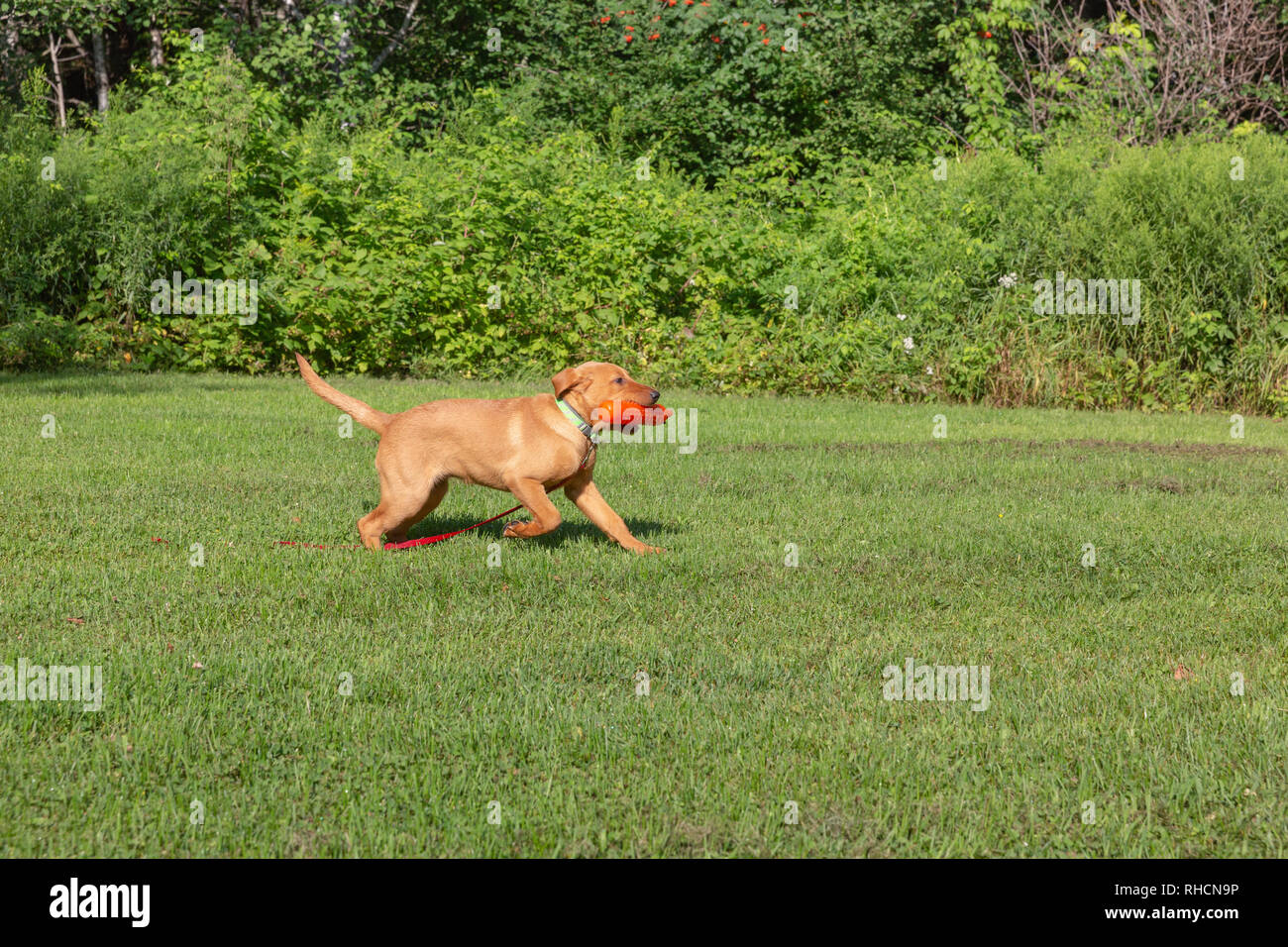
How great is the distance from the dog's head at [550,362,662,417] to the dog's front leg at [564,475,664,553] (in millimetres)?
414

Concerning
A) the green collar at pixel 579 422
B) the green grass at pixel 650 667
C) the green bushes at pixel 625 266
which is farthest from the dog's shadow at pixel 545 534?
the green bushes at pixel 625 266

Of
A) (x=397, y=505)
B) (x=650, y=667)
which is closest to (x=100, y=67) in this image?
(x=397, y=505)

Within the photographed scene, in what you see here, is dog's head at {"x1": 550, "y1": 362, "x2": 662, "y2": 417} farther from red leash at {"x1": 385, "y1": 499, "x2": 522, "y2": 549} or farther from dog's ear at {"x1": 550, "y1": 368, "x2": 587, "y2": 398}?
red leash at {"x1": 385, "y1": 499, "x2": 522, "y2": 549}

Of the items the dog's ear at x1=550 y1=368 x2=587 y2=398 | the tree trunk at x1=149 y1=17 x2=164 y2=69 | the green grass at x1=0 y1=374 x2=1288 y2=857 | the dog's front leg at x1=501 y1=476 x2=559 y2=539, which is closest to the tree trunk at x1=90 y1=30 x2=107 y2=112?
the tree trunk at x1=149 y1=17 x2=164 y2=69

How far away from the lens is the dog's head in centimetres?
611

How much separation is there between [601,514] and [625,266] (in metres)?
9.52

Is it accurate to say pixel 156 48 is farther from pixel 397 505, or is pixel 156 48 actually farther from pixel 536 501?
pixel 536 501

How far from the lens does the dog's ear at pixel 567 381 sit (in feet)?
20.0

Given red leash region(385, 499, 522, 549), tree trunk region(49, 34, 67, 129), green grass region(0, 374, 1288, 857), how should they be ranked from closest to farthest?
green grass region(0, 374, 1288, 857) < red leash region(385, 499, 522, 549) < tree trunk region(49, 34, 67, 129)

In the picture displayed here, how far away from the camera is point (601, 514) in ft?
20.5

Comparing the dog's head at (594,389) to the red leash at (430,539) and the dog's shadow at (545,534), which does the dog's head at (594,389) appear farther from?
the dog's shadow at (545,534)

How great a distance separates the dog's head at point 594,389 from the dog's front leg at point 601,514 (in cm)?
41

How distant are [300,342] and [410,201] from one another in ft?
7.01
